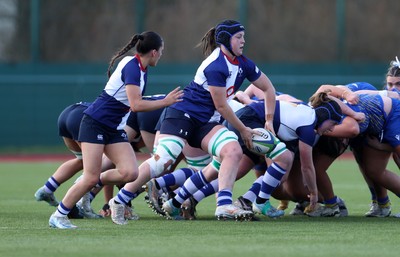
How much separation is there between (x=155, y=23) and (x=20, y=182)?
15.0 metres

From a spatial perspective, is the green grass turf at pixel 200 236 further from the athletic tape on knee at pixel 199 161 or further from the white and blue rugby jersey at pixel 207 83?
the white and blue rugby jersey at pixel 207 83

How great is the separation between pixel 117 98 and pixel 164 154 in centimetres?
72

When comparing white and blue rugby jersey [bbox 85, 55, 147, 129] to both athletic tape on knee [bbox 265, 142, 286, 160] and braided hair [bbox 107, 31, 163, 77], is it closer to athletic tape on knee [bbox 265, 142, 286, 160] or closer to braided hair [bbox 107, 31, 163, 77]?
braided hair [bbox 107, 31, 163, 77]

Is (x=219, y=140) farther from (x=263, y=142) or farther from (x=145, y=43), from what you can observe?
(x=145, y=43)

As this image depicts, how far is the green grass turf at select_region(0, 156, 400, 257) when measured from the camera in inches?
259

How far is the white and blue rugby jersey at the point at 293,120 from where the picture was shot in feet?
29.7

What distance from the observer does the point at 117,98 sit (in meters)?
8.46

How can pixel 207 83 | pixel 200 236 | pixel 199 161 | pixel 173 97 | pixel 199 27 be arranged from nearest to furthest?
pixel 200 236 < pixel 173 97 < pixel 207 83 < pixel 199 161 < pixel 199 27

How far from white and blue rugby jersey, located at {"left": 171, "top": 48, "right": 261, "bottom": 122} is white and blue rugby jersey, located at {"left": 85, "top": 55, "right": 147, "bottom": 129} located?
0.65 meters

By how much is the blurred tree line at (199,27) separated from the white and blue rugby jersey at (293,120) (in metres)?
19.7

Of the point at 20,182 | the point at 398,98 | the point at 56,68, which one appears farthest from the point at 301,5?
the point at 398,98

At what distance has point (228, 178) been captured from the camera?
859 cm

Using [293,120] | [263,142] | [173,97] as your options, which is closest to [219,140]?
[263,142]

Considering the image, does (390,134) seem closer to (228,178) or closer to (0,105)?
(228,178)
